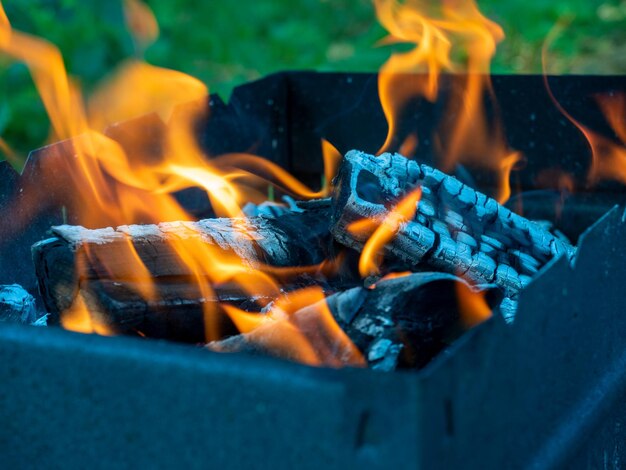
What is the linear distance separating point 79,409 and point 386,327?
1.66 ft

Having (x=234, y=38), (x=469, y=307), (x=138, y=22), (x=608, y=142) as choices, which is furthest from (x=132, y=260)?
(x=234, y=38)

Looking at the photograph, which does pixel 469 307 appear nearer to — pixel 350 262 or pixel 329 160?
pixel 350 262

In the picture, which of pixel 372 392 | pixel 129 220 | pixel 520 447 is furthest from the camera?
pixel 129 220

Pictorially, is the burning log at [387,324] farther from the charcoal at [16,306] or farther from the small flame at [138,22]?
the small flame at [138,22]

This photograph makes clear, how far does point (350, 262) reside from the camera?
2.05m

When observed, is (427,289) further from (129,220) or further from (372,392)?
(129,220)

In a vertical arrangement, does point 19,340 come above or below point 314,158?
above

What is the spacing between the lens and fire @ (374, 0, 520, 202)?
300cm

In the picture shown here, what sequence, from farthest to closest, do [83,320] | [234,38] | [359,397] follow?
[234,38] → [83,320] → [359,397]

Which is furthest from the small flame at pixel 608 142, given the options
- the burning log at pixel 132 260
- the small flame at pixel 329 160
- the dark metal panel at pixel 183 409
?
the dark metal panel at pixel 183 409

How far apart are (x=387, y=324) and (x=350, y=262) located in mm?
526

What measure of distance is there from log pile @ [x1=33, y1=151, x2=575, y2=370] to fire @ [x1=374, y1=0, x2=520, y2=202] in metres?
0.91

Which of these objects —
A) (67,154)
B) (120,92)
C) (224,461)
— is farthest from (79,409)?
(120,92)

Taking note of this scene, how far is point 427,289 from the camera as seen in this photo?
5.12 ft
